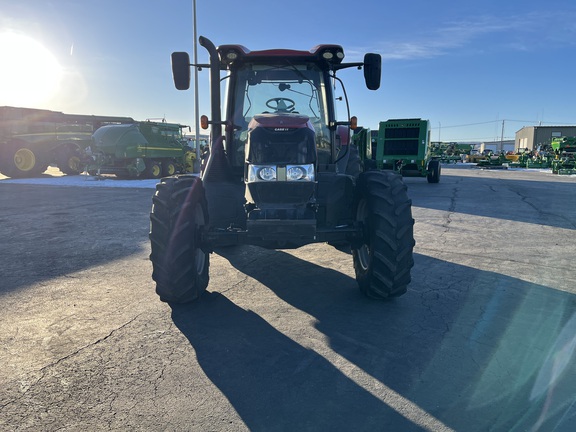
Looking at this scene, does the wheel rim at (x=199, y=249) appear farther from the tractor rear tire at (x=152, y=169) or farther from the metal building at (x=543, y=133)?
the metal building at (x=543, y=133)

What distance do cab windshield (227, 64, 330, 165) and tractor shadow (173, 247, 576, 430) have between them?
1987mm

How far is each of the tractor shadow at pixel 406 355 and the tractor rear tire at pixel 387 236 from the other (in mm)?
246

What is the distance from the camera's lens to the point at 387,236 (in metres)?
3.74

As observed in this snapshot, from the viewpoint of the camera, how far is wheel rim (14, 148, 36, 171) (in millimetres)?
19095

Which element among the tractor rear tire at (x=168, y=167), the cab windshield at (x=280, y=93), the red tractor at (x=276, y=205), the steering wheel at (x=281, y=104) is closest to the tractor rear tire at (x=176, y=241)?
the red tractor at (x=276, y=205)

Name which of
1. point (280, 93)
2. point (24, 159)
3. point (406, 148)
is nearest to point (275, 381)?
point (280, 93)

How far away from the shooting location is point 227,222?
14.3 feet

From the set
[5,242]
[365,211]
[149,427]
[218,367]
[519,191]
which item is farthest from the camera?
[519,191]

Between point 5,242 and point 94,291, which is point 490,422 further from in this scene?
point 5,242

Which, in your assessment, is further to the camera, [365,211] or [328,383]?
[365,211]

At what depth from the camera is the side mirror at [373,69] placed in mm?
4336

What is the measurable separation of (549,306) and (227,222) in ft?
10.9

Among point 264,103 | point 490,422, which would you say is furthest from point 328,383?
point 264,103

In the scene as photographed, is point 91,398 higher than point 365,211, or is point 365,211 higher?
point 365,211
